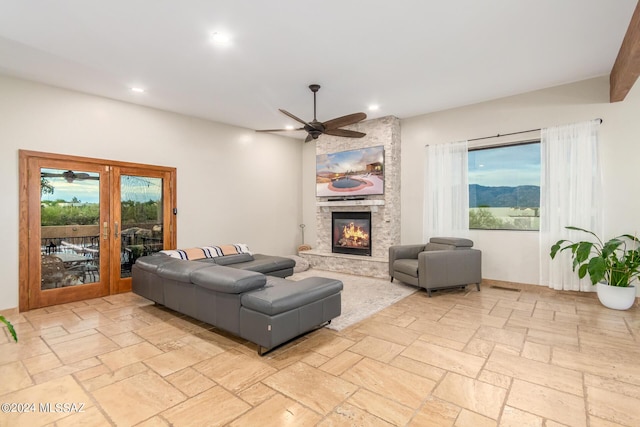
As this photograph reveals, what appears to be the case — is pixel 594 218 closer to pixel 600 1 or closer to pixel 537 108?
pixel 537 108

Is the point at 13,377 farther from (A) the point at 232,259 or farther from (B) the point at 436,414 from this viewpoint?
(B) the point at 436,414

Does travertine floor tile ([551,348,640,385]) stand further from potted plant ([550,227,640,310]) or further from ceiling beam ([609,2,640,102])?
ceiling beam ([609,2,640,102])

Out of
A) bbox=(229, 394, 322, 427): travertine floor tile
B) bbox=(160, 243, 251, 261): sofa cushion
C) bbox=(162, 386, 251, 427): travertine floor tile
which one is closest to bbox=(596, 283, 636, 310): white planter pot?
bbox=(229, 394, 322, 427): travertine floor tile

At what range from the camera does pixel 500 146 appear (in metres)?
5.26

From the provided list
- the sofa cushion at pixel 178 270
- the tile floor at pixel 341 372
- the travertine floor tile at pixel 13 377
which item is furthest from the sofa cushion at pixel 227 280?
the travertine floor tile at pixel 13 377

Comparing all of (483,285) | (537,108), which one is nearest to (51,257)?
A: (483,285)

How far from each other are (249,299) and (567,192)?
4768mm

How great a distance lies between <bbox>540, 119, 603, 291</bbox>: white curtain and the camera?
4.38 meters

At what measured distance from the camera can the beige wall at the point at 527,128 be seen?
13.8 ft

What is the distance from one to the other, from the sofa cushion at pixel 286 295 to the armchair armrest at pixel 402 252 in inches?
92.0

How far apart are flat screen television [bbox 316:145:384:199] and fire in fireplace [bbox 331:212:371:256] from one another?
0.45 metres

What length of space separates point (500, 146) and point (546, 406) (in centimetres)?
432

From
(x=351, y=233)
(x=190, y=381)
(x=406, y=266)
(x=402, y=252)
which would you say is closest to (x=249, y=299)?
(x=190, y=381)

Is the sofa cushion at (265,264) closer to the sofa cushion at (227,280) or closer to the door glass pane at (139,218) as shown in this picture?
the sofa cushion at (227,280)
